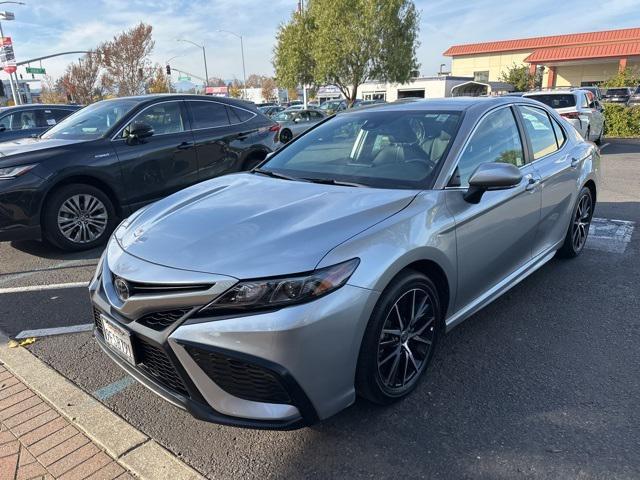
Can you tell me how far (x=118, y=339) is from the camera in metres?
2.41

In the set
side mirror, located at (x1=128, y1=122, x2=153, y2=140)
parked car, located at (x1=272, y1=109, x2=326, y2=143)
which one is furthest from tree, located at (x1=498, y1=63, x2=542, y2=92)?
side mirror, located at (x1=128, y1=122, x2=153, y2=140)

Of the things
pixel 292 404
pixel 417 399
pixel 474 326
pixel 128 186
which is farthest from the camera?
pixel 128 186

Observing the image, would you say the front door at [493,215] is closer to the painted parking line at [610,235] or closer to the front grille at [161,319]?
the front grille at [161,319]


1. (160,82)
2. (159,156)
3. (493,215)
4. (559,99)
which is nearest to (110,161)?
(159,156)

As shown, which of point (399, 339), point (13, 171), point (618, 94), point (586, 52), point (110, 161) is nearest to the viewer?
point (399, 339)

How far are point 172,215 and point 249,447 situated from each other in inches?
53.2

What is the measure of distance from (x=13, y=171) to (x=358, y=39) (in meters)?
21.1

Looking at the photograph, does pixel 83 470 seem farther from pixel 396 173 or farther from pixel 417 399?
pixel 396 173

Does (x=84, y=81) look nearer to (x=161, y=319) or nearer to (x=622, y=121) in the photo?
(x=622, y=121)

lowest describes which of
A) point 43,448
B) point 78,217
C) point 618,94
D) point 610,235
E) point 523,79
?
point 610,235

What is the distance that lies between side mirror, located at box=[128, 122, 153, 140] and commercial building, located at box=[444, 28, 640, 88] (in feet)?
134

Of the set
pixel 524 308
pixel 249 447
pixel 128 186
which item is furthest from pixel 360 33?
pixel 249 447

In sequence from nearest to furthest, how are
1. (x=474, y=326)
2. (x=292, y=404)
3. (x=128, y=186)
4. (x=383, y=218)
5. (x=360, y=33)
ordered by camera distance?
1. (x=292, y=404)
2. (x=383, y=218)
3. (x=474, y=326)
4. (x=128, y=186)
5. (x=360, y=33)

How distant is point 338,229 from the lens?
2.35 m
